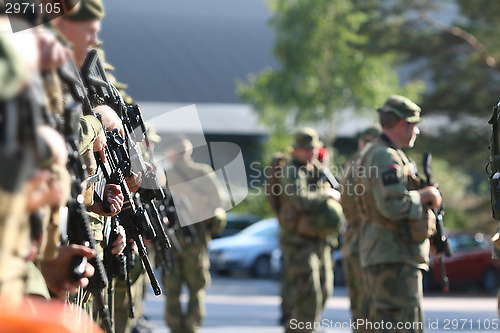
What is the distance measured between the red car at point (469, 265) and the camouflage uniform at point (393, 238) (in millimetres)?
11489

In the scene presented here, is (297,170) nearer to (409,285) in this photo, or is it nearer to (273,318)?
(409,285)

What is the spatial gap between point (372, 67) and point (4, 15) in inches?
1104

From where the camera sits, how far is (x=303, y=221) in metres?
9.24

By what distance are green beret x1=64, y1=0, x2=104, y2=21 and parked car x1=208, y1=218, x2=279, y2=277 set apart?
17688 mm

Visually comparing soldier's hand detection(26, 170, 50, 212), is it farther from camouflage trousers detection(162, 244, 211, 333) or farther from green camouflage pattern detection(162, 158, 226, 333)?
camouflage trousers detection(162, 244, 211, 333)

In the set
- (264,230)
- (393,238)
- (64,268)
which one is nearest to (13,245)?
(64,268)

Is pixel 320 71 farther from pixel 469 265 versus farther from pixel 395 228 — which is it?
pixel 395 228

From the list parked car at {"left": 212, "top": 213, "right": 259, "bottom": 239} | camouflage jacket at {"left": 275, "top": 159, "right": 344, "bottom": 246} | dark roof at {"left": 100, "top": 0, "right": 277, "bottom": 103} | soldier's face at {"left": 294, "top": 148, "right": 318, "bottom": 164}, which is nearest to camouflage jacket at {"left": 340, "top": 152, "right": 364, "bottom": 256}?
camouflage jacket at {"left": 275, "top": 159, "right": 344, "bottom": 246}

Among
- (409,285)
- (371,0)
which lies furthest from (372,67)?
(409,285)

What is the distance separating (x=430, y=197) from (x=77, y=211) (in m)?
3.21

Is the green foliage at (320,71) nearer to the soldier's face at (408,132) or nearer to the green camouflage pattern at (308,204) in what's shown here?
the green camouflage pattern at (308,204)

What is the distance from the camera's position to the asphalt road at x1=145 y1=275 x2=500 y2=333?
11398mm

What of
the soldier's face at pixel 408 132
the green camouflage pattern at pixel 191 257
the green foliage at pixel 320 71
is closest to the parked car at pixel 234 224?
the green foliage at pixel 320 71

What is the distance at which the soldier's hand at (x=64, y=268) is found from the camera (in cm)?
400
